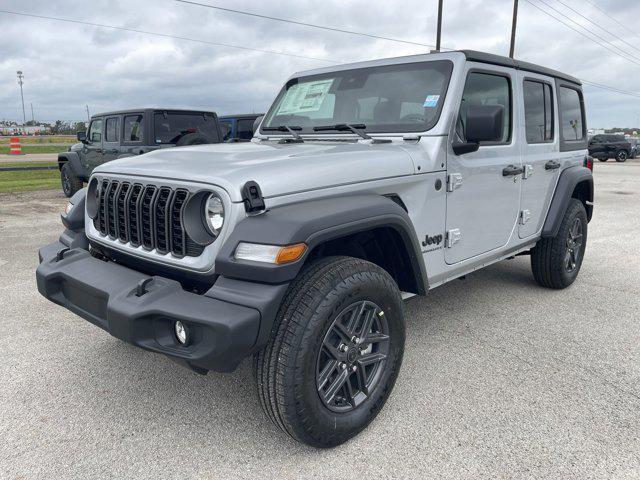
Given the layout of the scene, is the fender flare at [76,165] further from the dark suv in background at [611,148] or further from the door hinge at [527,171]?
the dark suv in background at [611,148]

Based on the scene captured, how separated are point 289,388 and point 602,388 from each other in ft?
6.50

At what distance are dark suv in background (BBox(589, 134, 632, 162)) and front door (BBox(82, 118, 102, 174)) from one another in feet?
84.4

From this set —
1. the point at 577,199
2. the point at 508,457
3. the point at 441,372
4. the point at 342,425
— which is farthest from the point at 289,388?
the point at 577,199

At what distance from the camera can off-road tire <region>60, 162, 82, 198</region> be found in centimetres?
1126

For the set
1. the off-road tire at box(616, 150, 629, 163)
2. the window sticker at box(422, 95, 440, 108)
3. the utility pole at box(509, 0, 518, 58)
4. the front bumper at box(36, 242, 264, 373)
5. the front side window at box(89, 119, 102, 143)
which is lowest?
the off-road tire at box(616, 150, 629, 163)

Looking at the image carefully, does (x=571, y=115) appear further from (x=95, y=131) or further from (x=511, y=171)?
(x=95, y=131)

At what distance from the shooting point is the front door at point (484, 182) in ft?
10.7

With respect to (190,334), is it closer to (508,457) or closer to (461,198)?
(508,457)

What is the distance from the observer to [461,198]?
330 cm

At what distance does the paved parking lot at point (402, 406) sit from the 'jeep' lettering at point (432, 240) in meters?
0.81

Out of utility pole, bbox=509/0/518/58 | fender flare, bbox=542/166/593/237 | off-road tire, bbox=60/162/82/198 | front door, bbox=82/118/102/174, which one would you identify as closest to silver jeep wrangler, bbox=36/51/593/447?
fender flare, bbox=542/166/593/237

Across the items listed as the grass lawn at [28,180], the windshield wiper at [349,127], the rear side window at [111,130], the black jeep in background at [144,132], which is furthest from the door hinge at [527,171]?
the grass lawn at [28,180]

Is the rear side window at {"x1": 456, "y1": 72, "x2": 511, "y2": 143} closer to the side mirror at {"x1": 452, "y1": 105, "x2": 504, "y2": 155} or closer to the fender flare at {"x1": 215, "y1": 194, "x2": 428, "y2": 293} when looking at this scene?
the side mirror at {"x1": 452, "y1": 105, "x2": 504, "y2": 155}

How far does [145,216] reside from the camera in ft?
8.54
